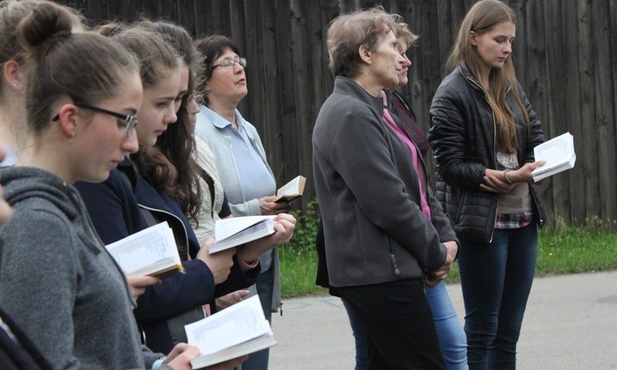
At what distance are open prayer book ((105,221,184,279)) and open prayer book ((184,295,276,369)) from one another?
247mm

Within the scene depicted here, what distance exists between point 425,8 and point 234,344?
7.75 metres

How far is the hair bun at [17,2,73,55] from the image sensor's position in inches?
88.6

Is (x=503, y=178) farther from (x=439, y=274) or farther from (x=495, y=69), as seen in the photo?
(x=439, y=274)

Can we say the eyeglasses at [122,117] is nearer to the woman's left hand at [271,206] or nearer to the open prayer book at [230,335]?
the open prayer book at [230,335]

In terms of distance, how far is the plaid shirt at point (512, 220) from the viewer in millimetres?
4988

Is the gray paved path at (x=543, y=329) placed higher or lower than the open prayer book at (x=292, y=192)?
lower

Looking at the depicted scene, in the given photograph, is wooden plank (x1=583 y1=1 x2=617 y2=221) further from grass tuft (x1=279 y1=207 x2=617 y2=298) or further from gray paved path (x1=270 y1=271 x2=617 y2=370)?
gray paved path (x1=270 y1=271 x2=617 y2=370)

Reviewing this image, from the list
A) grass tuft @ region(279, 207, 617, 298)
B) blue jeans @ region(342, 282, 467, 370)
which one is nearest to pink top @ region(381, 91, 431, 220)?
blue jeans @ region(342, 282, 467, 370)

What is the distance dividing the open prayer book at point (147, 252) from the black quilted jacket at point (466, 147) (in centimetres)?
251

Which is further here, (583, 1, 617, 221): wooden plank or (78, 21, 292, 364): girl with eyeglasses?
(583, 1, 617, 221): wooden plank

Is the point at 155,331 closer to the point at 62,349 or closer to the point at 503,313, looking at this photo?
the point at 62,349

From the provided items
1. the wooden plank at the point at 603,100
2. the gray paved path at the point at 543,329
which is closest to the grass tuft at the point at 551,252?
the gray paved path at the point at 543,329

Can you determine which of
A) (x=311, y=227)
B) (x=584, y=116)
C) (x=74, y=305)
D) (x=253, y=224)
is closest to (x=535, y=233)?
(x=253, y=224)

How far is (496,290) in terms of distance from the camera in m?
4.92
